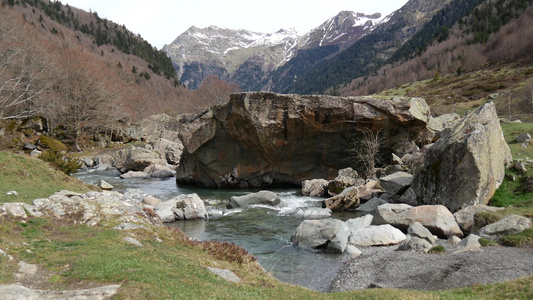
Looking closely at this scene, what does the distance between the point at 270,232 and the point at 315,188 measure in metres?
11.0

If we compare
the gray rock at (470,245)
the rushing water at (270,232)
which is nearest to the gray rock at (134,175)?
the rushing water at (270,232)

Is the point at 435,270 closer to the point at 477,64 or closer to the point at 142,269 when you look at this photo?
the point at 142,269

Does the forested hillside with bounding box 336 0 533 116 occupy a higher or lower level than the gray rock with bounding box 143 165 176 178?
higher

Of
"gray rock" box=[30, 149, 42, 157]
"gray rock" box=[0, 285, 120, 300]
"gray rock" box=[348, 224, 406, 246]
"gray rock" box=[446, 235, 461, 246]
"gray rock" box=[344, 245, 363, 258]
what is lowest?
"gray rock" box=[344, 245, 363, 258]

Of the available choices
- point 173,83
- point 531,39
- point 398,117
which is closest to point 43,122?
point 398,117

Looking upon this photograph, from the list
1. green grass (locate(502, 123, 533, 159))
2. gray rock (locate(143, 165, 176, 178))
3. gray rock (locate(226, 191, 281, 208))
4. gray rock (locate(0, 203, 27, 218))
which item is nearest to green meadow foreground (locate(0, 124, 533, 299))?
gray rock (locate(0, 203, 27, 218))

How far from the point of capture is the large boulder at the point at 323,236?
15.1 meters

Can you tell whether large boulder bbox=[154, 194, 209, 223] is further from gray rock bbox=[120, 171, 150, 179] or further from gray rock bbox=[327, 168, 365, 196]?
gray rock bbox=[120, 171, 150, 179]

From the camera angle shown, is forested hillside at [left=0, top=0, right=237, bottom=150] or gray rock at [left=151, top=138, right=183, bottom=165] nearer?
forested hillside at [left=0, top=0, right=237, bottom=150]

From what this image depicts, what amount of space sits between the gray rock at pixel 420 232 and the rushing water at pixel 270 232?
3.51 m

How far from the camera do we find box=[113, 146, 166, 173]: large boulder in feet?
144

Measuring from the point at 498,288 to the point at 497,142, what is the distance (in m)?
14.7

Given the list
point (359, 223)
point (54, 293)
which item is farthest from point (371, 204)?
point (54, 293)

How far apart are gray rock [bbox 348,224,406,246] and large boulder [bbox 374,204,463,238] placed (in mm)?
1143
